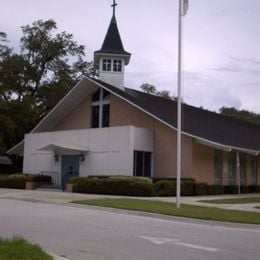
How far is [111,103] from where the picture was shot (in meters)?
38.8

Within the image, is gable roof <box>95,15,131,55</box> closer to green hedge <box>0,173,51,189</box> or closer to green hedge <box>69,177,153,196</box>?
green hedge <box>0,173,51,189</box>

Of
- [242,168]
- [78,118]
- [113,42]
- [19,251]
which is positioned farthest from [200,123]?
[19,251]

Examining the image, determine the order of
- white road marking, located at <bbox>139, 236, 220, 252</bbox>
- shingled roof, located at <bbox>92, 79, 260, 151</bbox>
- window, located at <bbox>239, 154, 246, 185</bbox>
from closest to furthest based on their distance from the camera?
white road marking, located at <bbox>139, 236, 220, 252</bbox>, shingled roof, located at <bbox>92, 79, 260, 151</bbox>, window, located at <bbox>239, 154, 246, 185</bbox>

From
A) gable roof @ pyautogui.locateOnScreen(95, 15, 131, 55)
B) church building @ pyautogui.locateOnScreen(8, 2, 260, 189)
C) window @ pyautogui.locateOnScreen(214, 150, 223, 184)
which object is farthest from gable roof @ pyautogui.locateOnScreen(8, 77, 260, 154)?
gable roof @ pyautogui.locateOnScreen(95, 15, 131, 55)

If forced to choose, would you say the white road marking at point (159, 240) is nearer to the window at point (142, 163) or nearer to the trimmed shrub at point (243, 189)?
the window at point (142, 163)

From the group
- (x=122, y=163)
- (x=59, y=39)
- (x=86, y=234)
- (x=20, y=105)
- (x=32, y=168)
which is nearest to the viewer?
(x=86, y=234)

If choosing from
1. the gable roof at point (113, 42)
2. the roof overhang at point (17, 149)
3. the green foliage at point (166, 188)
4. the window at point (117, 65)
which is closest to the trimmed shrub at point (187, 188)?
the green foliage at point (166, 188)

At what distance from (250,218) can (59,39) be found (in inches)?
1454

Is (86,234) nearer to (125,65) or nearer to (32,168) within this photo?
(32,168)

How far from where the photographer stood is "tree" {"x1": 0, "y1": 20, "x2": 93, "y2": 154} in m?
47.4

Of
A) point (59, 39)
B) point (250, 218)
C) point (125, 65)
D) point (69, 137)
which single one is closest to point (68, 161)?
point (69, 137)

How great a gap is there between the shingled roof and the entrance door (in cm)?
557

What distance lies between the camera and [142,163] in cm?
3547

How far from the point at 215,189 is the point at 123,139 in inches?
264
